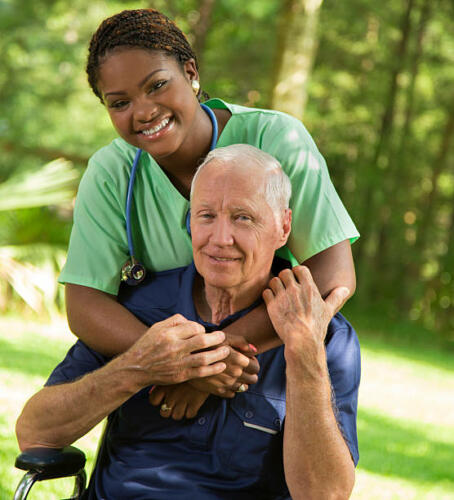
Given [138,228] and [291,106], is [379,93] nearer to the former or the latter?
[291,106]

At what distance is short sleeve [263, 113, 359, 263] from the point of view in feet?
8.69

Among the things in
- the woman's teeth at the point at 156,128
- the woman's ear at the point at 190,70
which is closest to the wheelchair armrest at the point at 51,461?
the woman's teeth at the point at 156,128

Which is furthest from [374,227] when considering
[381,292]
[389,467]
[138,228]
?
[138,228]

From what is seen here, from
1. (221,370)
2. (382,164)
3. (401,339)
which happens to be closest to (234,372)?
(221,370)

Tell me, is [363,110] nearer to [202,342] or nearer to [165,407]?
[165,407]

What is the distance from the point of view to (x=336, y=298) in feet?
8.21

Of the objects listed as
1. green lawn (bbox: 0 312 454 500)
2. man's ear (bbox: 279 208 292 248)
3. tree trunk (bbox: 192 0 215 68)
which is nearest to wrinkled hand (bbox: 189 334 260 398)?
man's ear (bbox: 279 208 292 248)

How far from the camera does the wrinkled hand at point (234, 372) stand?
8.02 feet

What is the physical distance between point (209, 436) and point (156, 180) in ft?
3.05

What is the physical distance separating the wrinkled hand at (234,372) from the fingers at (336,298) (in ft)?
0.93

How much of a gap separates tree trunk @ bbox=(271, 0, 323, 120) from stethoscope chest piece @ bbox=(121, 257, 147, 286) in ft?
21.1

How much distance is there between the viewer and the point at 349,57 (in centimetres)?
2047

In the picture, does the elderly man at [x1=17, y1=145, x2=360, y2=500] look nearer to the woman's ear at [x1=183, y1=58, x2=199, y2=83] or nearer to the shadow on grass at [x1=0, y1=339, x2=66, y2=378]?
the woman's ear at [x1=183, y1=58, x2=199, y2=83]

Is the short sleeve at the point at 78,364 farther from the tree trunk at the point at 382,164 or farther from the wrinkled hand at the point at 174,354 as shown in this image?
the tree trunk at the point at 382,164
